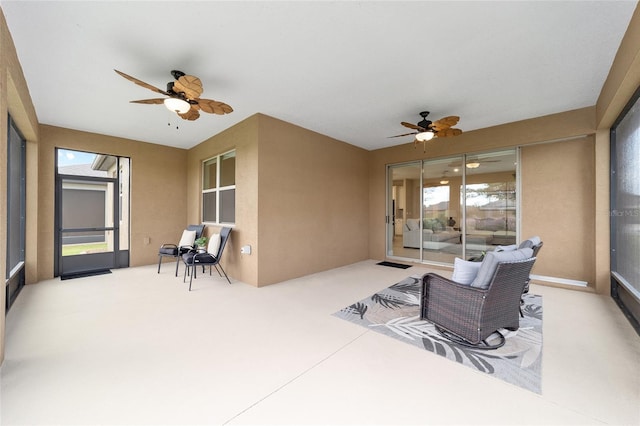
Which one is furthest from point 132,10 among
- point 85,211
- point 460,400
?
point 85,211

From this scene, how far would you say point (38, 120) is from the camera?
4.45m

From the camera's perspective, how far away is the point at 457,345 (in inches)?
94.1

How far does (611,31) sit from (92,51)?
16.3ft

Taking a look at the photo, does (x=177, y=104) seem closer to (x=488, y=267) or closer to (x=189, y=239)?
(x=189, y=239)

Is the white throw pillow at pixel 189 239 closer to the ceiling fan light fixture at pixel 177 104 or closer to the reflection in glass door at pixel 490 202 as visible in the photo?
the ceiling fan light fixture at pixel 177 104

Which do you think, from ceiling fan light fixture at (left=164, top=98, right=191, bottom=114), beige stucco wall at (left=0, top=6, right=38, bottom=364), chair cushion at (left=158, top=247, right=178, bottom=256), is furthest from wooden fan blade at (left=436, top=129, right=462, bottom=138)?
chair cushion at (left=158, top=247, right=178, bottom=256)

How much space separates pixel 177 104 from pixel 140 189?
3804mm

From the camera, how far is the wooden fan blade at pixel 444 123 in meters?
3.65

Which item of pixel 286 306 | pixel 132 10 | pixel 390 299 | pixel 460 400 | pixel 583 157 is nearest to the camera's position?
pixel 460 400

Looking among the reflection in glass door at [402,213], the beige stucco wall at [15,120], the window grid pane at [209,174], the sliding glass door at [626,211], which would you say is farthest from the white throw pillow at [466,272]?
the window grid pane at [209,174]

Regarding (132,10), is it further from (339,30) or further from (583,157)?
(583,157)

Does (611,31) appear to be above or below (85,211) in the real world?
above

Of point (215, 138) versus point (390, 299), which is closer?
point (390, 299)

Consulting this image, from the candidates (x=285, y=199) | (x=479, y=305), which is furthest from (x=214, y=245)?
(x=479, y=305)
